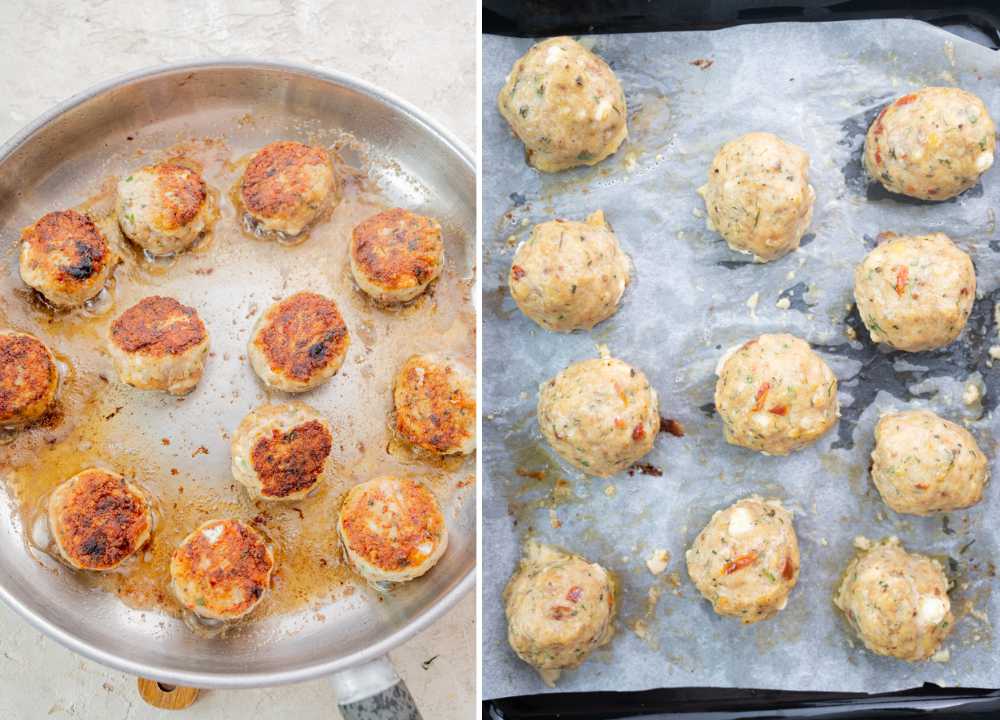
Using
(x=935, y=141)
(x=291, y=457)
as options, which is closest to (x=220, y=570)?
(x=291, y=457)

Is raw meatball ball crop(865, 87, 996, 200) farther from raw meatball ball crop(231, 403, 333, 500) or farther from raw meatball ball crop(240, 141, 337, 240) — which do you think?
raw meatball ball crop(231, 403, 333, 500)

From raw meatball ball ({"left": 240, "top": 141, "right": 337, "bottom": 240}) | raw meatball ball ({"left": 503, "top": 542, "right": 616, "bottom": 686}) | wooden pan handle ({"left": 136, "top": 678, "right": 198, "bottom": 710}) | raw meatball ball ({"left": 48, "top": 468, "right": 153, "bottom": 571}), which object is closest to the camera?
raw meatball ball ({"left": 503, "top": 542, "right": 616, "bottom": 686})

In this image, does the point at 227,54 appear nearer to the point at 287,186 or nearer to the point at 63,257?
the point at 287,186

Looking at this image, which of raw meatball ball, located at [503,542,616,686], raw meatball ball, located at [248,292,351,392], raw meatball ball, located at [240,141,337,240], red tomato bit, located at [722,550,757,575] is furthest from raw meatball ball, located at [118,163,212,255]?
red tomato bit, located at [722,550,757,575]

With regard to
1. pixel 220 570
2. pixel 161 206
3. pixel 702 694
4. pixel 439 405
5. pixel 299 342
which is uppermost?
pixel 161 206

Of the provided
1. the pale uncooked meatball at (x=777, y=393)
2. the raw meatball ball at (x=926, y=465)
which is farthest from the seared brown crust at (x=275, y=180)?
the raw meatball ball at (x=926, y=465)

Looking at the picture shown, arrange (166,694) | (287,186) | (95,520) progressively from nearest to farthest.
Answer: (95,520), (287,186), (166,694)
